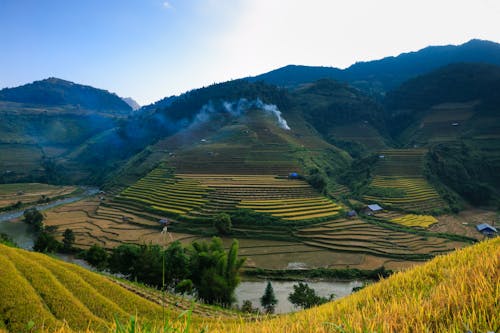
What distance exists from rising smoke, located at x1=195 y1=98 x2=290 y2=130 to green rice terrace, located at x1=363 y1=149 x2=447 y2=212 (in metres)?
34.7

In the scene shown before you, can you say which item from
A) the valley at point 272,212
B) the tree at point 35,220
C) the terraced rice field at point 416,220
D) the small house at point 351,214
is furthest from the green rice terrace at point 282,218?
the tree at point 35,220

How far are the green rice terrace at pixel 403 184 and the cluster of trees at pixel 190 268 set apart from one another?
30.3 m

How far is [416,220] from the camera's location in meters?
35.5

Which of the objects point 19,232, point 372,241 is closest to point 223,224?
point 372,241

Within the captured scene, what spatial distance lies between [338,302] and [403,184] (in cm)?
4858

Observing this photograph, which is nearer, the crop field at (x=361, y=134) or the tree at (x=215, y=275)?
the tree at (x=215, y=275)

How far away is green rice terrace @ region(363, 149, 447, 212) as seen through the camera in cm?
4097

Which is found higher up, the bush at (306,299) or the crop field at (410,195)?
the crop field at (410,195)

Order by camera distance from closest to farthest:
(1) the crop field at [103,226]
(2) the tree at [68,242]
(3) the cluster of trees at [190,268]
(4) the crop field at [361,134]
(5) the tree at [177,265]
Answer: (3) the cluster of trees at [190,268] < (5) the tree at [177,265] < (2) the tree at [68,242] < (1) the crop field at [103,226] < (4) the crop field at [361,134]

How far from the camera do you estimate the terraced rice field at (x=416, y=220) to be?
34219mm

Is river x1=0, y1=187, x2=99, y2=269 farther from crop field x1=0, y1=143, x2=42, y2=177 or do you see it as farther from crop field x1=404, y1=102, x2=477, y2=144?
crop field x1=404, y1=102, x2=477, y2=144

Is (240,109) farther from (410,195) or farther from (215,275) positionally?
(215,275)

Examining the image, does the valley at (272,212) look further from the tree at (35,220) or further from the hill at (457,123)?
the hill at (457,123)

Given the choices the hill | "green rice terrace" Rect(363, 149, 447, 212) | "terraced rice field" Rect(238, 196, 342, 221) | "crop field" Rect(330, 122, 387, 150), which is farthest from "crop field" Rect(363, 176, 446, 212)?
"crop field" Rect(330, 122, 387, 150)
